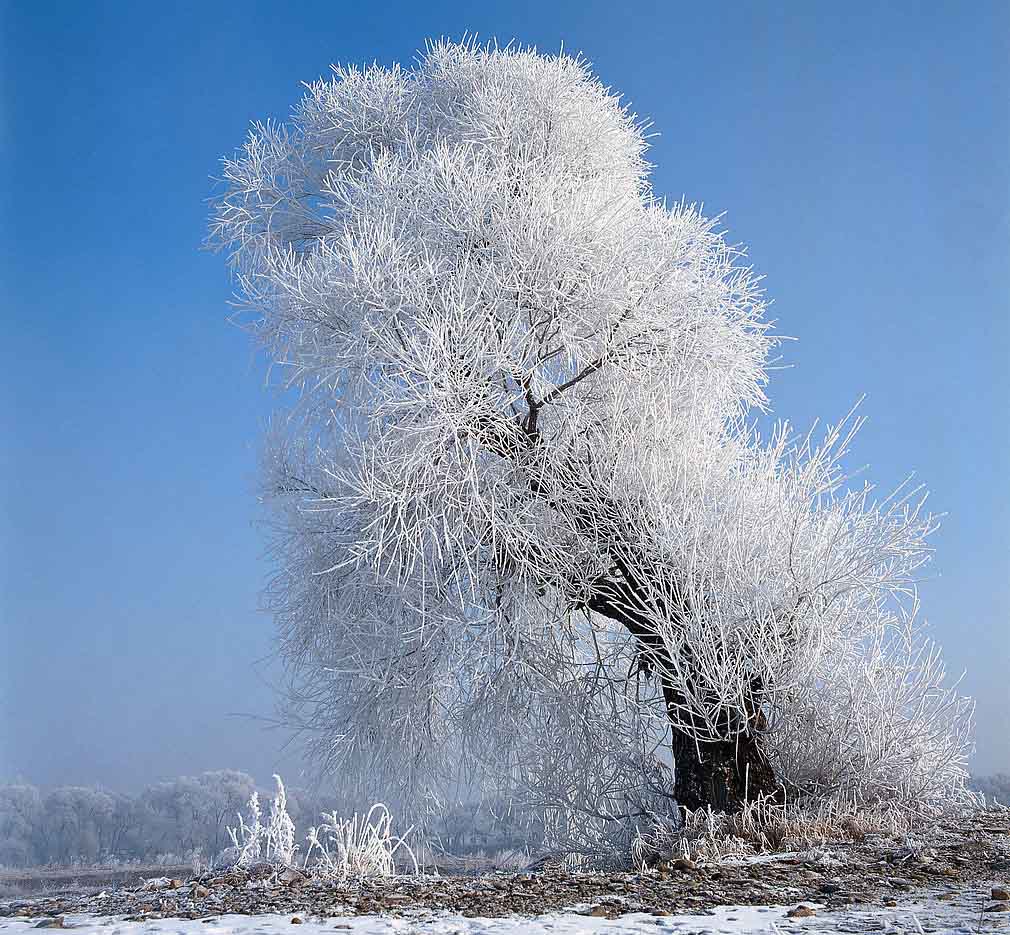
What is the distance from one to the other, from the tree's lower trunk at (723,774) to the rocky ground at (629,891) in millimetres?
1468

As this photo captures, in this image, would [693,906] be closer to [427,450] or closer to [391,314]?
[427,450]

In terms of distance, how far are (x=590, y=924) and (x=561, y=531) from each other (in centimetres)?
387

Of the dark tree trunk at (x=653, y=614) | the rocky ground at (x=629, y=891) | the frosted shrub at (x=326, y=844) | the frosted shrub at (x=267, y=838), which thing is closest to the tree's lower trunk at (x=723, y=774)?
the dark tree trunk at (x=653, y=614)

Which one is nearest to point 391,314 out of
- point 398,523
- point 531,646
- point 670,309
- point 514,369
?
point 514,369

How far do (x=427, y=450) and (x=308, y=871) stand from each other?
288 cm

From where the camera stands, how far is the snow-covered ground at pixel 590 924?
2945 millimetres

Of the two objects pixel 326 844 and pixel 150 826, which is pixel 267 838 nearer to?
pixel 326 844

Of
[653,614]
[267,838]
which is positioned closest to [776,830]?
[653,614]

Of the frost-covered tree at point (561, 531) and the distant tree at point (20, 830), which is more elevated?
the frost-covered tree at point (561, 531)

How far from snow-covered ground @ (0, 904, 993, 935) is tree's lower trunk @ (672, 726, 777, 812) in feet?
9.30

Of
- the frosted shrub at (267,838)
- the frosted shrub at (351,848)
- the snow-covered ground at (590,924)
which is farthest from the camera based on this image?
the frosted shrub at (267,838)

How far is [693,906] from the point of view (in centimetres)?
345

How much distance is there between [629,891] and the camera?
3.76 m

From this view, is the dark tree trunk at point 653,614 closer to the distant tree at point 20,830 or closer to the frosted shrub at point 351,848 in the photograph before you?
the frosted shrub at point 351,848
